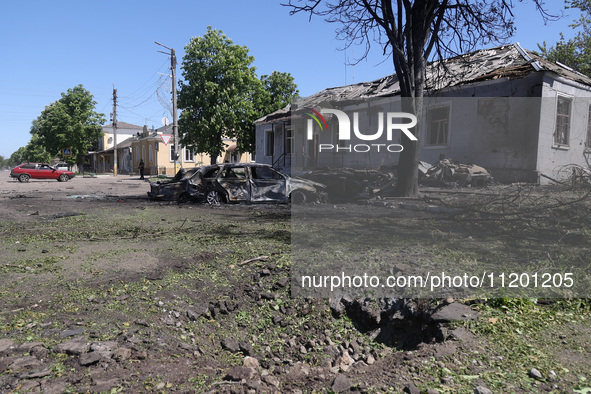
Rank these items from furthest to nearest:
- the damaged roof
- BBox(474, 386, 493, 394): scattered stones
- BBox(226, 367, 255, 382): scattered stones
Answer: the damaged roof → BBox(226, 367, 255, 382): scattered stones → BBox(474, 386, 493, 394): scattered stones

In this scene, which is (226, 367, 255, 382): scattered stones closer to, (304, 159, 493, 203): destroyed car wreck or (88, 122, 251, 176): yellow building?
(304, 159, 493, 203): destroyed car wreck

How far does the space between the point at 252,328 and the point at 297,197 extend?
27.5ft

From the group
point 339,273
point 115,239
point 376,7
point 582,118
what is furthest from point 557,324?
point 582,118

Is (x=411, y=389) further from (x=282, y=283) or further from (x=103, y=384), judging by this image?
(x=282, y=283)

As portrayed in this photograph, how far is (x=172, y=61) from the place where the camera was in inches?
928

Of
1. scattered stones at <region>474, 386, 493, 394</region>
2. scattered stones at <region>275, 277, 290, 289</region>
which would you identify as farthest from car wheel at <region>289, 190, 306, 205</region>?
scattered stones at <region>474, 386, 493, 394</region>

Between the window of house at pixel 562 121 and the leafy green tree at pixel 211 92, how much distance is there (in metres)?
19.9

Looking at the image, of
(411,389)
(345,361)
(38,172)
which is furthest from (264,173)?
(38,172)

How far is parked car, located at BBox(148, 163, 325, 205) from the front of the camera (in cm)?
1151

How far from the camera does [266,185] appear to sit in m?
11.6

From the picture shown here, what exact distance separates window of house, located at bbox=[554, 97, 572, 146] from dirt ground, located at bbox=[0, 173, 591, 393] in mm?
7946

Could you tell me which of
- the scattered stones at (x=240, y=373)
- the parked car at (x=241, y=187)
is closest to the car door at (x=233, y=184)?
the parked car at (x=241, y=187)

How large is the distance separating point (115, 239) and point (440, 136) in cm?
900

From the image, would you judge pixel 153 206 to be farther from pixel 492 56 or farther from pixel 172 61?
pixel 172 61
